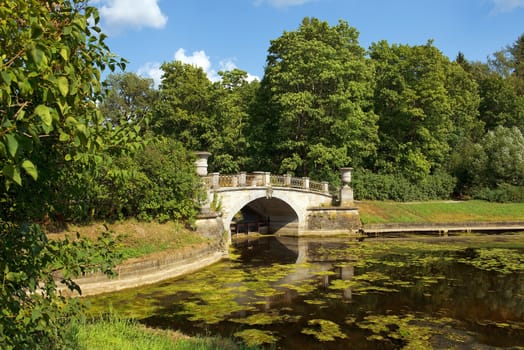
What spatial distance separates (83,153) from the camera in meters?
2.82

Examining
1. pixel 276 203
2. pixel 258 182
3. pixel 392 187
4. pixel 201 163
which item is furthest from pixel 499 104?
pixel 201 163

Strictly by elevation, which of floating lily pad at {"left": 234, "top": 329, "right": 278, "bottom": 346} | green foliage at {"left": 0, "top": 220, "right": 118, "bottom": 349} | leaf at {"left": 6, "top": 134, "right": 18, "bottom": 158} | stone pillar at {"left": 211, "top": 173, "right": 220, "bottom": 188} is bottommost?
floating lily pad at {"left": 234, "top": 329, "right": 278, "bottom": 346}

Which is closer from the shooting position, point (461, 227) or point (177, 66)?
point (461, 227)

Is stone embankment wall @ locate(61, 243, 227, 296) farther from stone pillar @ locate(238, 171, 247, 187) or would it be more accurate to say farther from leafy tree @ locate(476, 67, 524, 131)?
leafy tree @ locate(476, 67, 524, 131)

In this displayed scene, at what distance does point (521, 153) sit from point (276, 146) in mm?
21274

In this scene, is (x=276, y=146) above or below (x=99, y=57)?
above

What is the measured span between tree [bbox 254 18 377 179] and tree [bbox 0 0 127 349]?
25.6 m

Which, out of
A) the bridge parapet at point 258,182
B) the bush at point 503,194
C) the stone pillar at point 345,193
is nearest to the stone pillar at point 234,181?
the bridge parapet at point 258,182

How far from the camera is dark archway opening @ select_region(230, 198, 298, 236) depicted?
26844 mm

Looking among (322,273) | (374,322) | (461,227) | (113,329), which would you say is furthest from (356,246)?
(113,329)

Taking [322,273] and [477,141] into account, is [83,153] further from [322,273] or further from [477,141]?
[477,141]

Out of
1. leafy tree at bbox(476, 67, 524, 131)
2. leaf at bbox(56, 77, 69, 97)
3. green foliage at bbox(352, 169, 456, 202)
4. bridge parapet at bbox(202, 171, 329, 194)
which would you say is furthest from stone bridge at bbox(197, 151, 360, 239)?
leafy tree at bbox(476, 67, 524, 131)

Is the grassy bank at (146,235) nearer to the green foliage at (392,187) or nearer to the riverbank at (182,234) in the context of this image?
the riverbank at (182,234)

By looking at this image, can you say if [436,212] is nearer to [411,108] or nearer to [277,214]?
[411,108]
